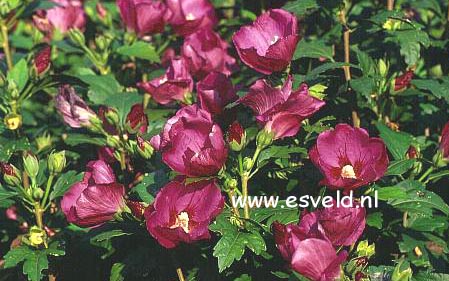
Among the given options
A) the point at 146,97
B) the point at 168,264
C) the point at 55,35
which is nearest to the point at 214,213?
the point at 168,264

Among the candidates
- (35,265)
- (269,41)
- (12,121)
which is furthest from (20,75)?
(269,41)

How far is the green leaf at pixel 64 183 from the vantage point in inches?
84.1

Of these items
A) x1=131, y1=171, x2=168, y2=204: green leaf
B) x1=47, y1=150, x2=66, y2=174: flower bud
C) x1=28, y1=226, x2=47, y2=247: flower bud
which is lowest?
x1=28, y1=226, x2=47, y2=247: flower bud

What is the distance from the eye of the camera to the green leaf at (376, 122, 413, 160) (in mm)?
2129

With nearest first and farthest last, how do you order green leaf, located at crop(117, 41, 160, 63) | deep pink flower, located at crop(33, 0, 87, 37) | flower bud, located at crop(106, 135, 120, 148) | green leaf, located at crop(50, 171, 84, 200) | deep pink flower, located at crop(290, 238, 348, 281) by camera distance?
deep pink flower, located at crop(290, 238, 348, 281), green leaf, located at crop(50, 171, 84, 200), flower bud, located at crop(106, 135, 120, 148), green leaf, located at crop(117, 41, 160, 63), deep pink flower, located at crop(33, 0, 87, 37)

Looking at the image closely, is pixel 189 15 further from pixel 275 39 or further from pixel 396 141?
pixel 396 141

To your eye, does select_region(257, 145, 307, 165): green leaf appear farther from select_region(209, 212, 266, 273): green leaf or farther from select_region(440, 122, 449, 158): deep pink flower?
select_region(440, 122, 449, 158): deep pink flower

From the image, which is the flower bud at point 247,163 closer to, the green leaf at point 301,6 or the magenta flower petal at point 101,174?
the magenta flower petal at point 101,174

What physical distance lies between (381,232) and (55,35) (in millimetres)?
1555

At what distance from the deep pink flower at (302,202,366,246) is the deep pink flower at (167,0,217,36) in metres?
1.10

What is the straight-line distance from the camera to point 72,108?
7.57 ft

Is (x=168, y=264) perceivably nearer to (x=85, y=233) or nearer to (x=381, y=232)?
(x=85, y=233)

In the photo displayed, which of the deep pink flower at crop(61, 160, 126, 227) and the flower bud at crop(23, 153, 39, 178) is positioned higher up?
the deep pink flower at crop(61, 160, 126, 227)

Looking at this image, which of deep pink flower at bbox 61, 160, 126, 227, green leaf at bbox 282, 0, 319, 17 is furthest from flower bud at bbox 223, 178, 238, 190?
green leaf at bbox 282, 0, 319, 17
